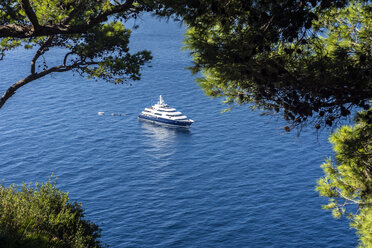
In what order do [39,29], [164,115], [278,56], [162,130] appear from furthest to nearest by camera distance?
[162,130] → [164,115] → [39,29] → [278,56]

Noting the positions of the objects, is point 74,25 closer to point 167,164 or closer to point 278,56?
point 278,56

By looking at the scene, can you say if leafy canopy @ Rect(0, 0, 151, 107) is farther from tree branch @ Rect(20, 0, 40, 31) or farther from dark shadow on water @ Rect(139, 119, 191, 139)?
dark shadow on water @ Rect(139, 119, 191, 139)

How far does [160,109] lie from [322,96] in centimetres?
6737

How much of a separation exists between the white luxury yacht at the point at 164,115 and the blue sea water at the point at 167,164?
173 centimetres

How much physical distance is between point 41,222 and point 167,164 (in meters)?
52.6

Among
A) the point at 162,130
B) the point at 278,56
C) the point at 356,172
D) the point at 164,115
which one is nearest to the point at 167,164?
the point at 164,115

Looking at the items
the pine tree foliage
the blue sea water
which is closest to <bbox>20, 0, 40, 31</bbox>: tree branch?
the pine tree foliage

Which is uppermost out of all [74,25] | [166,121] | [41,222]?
[74,25]

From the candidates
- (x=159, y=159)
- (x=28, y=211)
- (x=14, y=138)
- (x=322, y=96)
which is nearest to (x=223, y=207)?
(x=159, y=159)

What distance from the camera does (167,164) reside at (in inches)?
2512

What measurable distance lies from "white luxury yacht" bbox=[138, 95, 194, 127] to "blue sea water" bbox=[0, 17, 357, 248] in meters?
1.73

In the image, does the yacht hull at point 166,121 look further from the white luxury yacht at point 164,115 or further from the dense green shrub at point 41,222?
the dense green shrub at point 41,222

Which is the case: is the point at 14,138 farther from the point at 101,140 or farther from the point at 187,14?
the point at 187,14

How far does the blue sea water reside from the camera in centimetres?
4584
